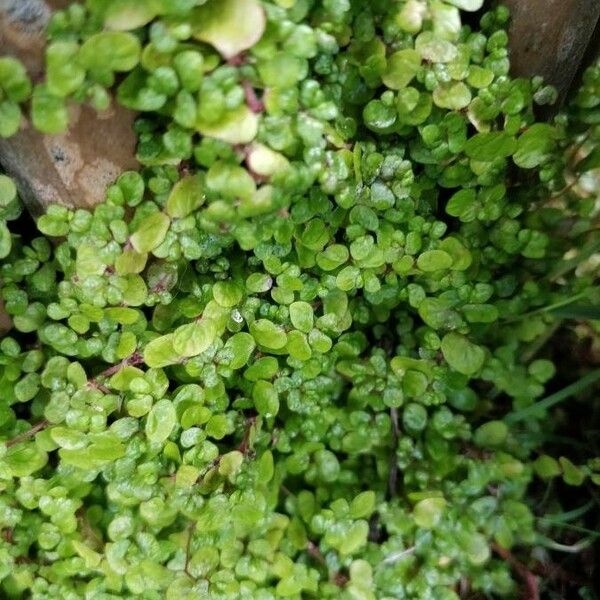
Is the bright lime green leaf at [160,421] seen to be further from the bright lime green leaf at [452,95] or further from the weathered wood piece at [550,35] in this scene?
the weathered wood piece at [550,35]

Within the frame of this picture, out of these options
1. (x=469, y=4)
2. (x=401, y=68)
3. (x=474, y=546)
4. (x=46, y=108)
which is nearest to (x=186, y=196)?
(x=46, y=108)

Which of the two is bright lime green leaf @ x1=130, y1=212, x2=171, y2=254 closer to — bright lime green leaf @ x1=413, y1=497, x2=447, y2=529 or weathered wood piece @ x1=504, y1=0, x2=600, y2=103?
weathered wood piece @ x1=504, y1=0, x2=600, y2=103

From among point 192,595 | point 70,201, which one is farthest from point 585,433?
point 70,201

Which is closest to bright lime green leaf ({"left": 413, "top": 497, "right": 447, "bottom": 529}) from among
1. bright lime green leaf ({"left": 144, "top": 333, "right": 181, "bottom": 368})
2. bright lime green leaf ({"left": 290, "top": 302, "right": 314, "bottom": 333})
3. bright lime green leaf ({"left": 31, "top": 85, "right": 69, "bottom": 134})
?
bright lime green leaf ({"left": 290, "top": 302, "right": 314, "bottom": 333})

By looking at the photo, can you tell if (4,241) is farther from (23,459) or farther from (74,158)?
(23,459)

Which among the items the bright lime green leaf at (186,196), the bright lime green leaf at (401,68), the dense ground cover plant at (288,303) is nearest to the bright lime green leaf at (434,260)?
the dense ground cover plant at (288,303)
